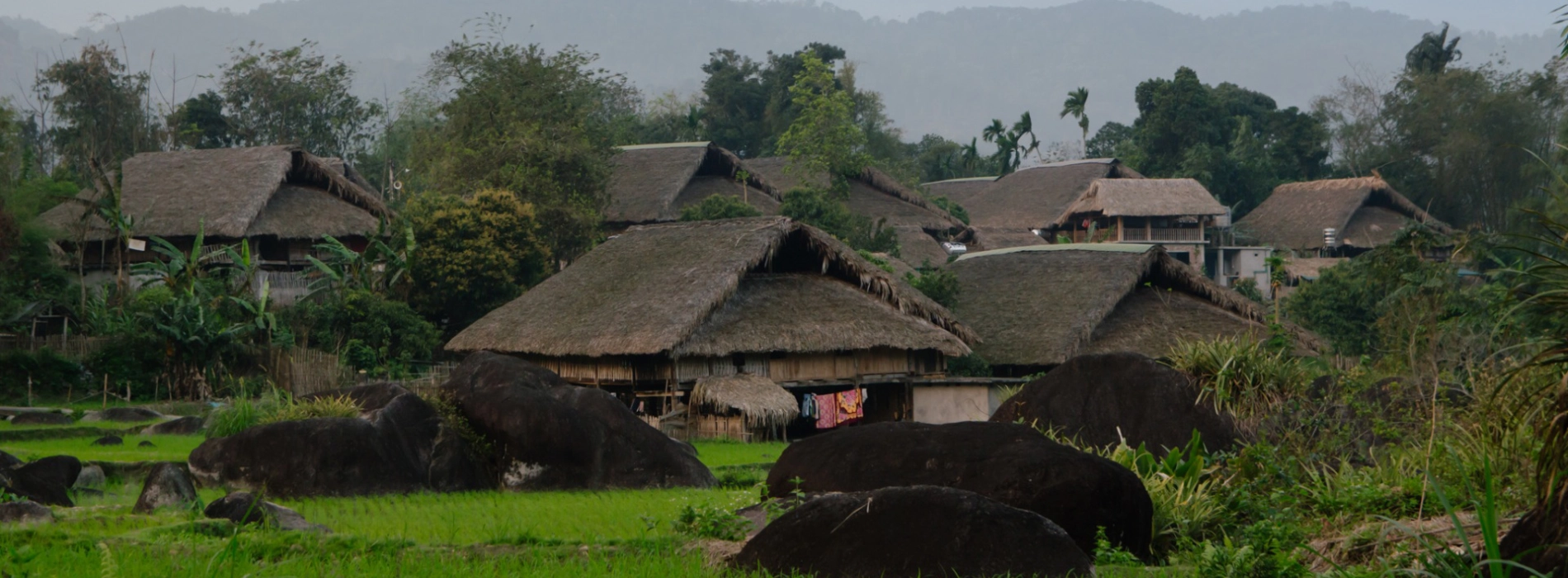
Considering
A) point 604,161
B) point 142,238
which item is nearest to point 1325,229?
point 604,161

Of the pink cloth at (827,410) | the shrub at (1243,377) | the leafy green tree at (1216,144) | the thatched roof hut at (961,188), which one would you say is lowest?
the pink cloth at (827,410)

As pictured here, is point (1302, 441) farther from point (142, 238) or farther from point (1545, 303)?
point (142, 238)

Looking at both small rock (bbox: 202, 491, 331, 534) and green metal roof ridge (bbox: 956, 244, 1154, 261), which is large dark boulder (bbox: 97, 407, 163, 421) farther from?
green metal roof ridge (bbox: 956, 244, 1154, 261)

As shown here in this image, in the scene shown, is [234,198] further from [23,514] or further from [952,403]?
[23,514]

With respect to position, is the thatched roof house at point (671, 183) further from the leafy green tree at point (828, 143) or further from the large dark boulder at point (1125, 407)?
the large dark boulder at point (1125, 407)

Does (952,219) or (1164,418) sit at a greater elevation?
(952,219)

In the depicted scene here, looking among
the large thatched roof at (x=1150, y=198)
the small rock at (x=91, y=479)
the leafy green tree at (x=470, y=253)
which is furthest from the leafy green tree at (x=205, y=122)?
the small rock at (x=91, y=479)

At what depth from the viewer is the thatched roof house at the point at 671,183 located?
123ft

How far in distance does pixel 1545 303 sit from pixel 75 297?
93.2 ft

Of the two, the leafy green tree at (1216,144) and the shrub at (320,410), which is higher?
the leafy green tree at (1216,144)

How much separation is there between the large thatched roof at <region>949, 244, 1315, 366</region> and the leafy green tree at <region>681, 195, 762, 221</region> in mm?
7545

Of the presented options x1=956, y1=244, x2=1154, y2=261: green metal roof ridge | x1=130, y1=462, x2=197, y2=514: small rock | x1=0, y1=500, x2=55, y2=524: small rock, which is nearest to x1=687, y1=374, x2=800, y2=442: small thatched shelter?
x1=956, y1=244, x2=1154, y2=261: green metal roof ridge

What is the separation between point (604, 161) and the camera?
117 ft

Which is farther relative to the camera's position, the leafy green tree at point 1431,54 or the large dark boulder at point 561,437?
the leafy green tree at point 1431,54
